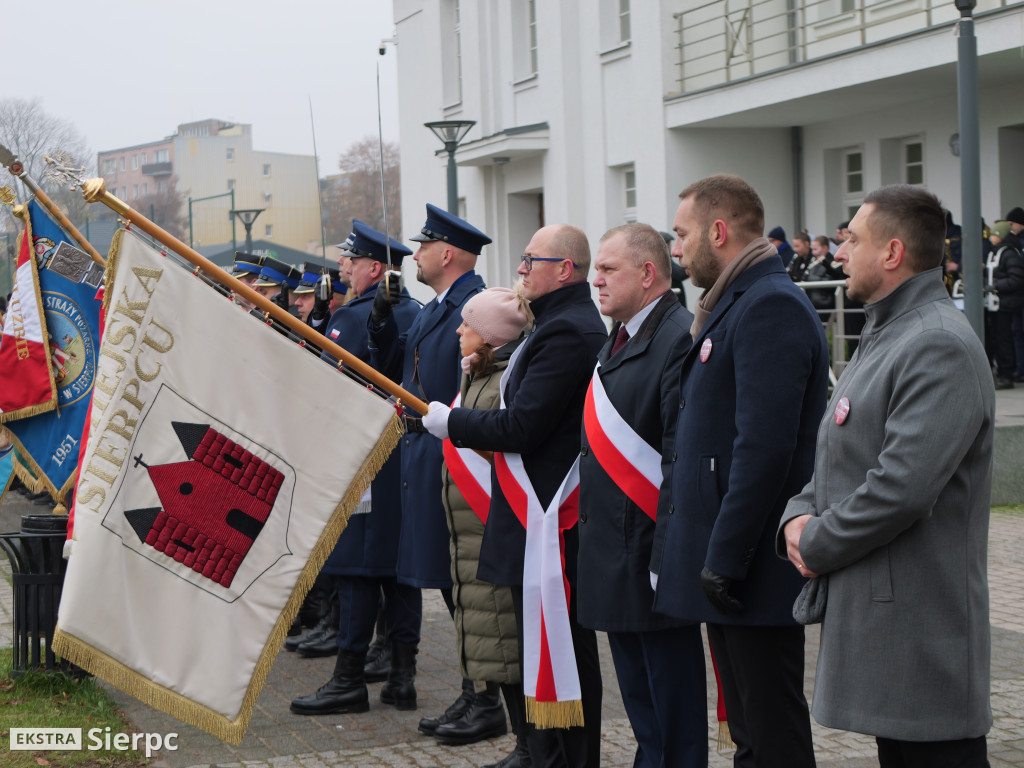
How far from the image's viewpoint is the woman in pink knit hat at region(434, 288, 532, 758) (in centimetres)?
471

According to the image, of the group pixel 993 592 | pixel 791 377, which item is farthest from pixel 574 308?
pixel 993 592

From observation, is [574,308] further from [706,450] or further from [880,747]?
[880,747]

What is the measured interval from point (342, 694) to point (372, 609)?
0.41 m

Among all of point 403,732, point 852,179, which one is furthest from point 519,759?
point 852,179

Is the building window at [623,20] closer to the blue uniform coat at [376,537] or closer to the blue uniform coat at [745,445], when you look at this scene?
the blue uniform coat at [376,537]

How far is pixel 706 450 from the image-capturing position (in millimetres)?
3594

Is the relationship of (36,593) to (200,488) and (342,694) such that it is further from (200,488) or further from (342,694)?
(200,488)

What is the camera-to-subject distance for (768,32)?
18672 millimetres

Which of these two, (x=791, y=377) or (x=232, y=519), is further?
(x=232, y=519)

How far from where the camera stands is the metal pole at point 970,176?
9883 millimetres

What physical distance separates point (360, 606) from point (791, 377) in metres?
2.97

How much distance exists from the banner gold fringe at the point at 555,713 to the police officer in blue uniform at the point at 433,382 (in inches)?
40.4

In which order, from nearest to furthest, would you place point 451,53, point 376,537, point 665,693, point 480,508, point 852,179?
point 665,693 → point 480,508 → point 376,537 → point 852,179 → point 451,53

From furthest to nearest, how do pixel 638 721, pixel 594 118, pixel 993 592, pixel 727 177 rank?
pixel 594 118
pixel 993 592
pixel 638 721
pixel 727 177
